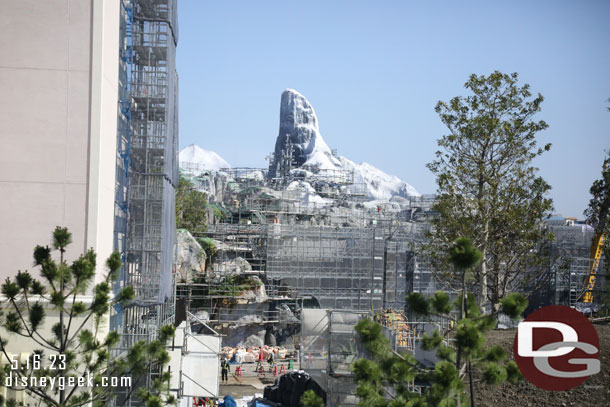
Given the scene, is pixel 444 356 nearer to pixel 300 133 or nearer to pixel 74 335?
pixel 74 335

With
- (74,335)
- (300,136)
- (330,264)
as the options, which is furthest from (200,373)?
(300,136)

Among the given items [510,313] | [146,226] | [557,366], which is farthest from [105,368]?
[557,366]

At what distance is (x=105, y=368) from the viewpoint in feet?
30.6

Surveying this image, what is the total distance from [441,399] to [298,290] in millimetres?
27528

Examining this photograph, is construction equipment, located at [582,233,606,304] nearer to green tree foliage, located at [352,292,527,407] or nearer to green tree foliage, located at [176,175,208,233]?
green tree foliage, located at [352,292,527,407]

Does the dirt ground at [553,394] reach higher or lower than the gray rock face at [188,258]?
lower

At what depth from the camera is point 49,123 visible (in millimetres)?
11414

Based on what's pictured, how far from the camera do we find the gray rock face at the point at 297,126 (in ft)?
331

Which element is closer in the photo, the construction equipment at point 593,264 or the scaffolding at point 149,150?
the scaffolding at point 149,150

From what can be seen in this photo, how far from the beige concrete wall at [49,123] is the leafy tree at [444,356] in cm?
569

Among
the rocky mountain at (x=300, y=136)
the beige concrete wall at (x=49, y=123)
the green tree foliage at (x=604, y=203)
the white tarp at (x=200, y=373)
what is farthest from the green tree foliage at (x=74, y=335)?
the rocky mountain at (x=300, y=136)

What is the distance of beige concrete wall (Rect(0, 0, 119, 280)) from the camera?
1120 centimetres

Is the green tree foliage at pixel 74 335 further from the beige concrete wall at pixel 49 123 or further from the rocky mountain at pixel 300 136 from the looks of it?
the rocky mountain at pixel 300 136

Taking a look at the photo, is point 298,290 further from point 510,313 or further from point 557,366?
point 510,313
